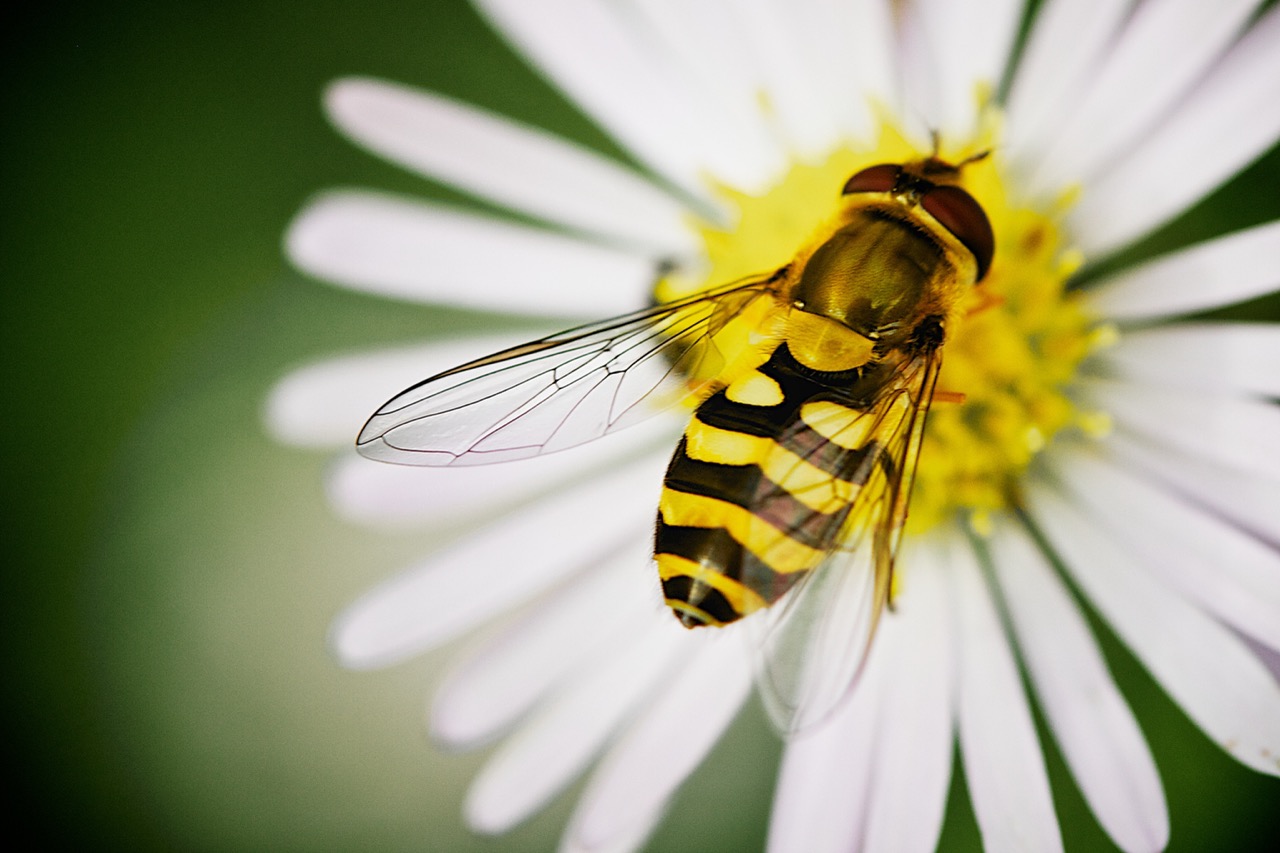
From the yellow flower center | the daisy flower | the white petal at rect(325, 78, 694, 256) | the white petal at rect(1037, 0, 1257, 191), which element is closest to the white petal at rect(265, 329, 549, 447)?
the daisy flower

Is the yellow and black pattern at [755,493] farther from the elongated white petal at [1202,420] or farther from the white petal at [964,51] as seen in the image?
the white petal at [964,51]

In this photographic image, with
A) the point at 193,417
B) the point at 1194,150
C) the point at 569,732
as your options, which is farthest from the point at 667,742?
the point at 193,417

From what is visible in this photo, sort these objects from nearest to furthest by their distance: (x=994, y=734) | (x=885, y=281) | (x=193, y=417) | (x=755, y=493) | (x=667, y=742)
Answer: (x=755, y=493), (x=885, y=281), (x=994, y=734), (x=667, y=742), (x=193, y=417)

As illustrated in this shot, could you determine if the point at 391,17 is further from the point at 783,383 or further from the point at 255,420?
the point at 783,383

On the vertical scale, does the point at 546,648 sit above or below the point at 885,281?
below

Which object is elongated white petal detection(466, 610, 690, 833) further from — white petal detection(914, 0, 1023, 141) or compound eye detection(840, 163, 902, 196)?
white petal detection(914, 0, 1023, 141)

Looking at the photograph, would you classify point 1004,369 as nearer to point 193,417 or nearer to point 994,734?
point 994,734
